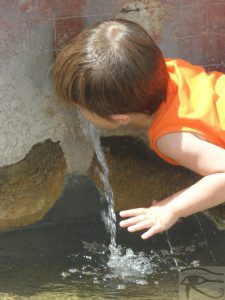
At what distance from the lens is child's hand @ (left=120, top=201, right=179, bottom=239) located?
2408mm

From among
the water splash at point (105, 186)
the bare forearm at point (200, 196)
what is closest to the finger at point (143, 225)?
the bare forearm at point (200, 196)

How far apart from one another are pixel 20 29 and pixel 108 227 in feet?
3.41

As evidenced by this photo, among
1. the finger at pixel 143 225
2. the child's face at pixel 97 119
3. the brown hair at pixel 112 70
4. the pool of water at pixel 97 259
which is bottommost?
the pool of water at pixel 97 259

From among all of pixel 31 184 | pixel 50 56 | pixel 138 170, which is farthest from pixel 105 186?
pixel 50 56

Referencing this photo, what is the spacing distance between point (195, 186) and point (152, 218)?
23 cm

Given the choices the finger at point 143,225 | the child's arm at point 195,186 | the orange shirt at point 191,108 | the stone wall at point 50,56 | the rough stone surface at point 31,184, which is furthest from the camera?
the rough stone surface at point 31,184

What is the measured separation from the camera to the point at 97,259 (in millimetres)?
2826

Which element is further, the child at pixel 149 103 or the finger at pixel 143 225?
the child at pixel 149 103

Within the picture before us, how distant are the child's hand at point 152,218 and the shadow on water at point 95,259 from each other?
0.24 metres

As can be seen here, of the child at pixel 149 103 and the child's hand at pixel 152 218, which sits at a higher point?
the child at pixel 149 103

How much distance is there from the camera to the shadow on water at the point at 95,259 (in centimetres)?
246

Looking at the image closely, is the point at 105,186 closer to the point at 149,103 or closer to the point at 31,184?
the point at 31,184

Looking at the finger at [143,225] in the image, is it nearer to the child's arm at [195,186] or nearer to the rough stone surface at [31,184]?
the child's arm at [195,186]

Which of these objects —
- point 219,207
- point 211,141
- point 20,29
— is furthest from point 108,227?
point 20,29
